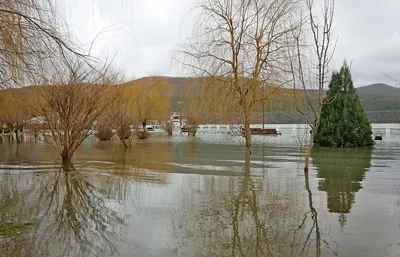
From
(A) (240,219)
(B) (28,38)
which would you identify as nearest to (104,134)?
(A) (240,219)

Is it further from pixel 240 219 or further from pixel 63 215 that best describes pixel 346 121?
pixel 63 215

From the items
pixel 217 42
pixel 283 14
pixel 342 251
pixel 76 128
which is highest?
pixel 283 14

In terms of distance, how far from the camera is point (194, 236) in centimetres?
512

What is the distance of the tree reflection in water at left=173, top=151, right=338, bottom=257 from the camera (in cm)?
466

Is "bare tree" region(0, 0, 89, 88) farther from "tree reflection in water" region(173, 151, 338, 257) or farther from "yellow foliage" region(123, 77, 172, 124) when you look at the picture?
"yellow foliage" region(123, 77, 172, 124)

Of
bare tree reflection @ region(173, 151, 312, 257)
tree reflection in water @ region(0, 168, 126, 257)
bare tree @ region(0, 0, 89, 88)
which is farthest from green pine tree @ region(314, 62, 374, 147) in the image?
bare tree @ region(0, 0, 89, 88)

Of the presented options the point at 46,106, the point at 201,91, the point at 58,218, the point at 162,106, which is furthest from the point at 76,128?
the point at 162,106

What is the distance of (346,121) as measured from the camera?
76.8ft

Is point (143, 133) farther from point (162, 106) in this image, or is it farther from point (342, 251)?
point (342, 251)

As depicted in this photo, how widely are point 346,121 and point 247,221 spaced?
769 inches

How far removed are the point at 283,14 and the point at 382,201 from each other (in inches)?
425

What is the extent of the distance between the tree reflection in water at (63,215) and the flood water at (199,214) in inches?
0.6

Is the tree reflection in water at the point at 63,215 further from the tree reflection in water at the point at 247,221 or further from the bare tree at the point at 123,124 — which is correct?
the bare tree at the point at 123,124

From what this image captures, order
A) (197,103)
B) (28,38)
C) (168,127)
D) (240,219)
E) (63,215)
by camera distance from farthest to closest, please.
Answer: (168,127)
(197,103)
(63,215)
(240,219)
(28,38)
